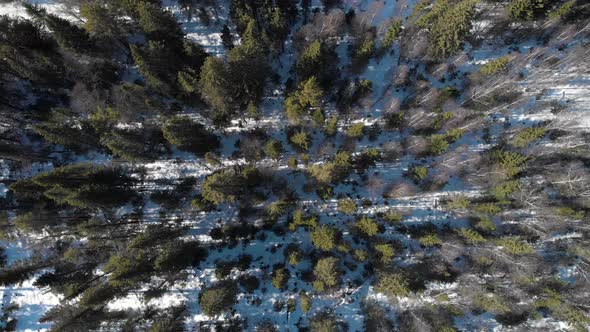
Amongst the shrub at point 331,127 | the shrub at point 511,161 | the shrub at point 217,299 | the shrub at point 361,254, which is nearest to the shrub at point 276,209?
the shrub at point 217,299

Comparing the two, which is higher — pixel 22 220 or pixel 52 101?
pixel 52 101

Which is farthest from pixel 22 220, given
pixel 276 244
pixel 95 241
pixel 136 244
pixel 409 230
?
pixel 409 230

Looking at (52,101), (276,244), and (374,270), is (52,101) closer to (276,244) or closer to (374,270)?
(276,244)

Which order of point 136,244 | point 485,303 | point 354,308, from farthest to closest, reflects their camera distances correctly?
point 354,308 → point 485,303 → point 136,244

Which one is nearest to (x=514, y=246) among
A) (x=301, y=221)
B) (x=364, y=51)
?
(x=301, y=221)

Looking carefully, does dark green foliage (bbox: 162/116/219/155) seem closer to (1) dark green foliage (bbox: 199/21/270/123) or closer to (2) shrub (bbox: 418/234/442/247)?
(1) dark green foliage (bbox: 199/21/270/123)

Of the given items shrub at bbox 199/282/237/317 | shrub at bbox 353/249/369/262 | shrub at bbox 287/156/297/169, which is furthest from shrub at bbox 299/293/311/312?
shrub at bbox 287/156/297/169
